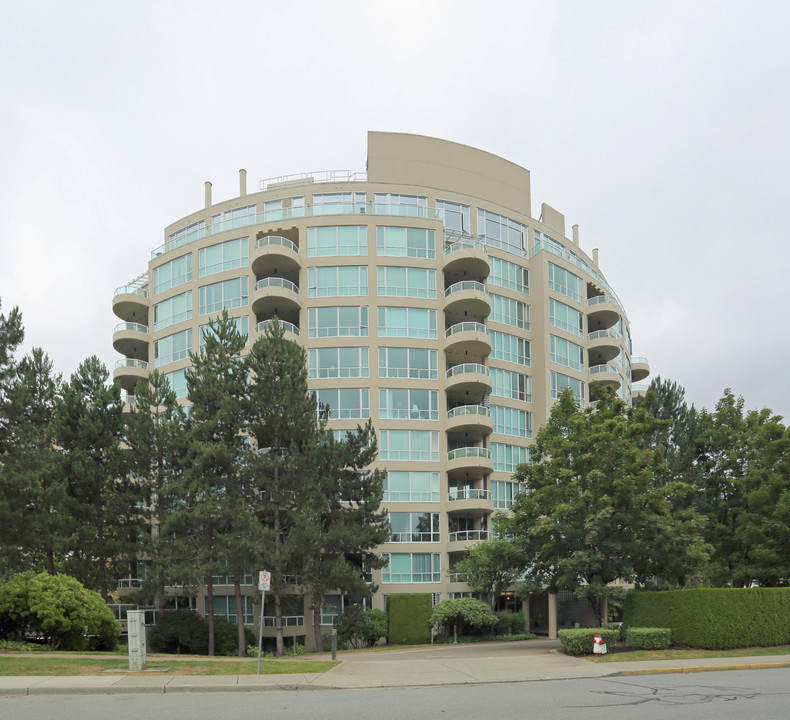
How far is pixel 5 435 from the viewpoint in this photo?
98.4 ft

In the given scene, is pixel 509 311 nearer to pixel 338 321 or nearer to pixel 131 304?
pixel 338 321

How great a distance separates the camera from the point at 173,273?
51281mm

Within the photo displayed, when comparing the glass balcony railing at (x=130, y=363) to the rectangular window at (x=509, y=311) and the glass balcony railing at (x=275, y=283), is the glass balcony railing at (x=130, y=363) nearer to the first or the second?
the glass balcony railing at (x=275, y=283)

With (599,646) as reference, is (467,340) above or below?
above

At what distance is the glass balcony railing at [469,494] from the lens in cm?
4394

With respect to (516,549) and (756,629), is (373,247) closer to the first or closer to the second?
(516,549)

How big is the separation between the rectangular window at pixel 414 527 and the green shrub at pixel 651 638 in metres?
19.5

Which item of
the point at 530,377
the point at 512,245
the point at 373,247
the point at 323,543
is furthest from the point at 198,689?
the point at 512,245

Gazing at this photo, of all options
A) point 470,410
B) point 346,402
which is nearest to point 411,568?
point 470,410

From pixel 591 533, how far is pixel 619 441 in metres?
3.69

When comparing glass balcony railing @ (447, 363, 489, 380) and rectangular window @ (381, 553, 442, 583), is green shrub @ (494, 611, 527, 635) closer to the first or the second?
rectangular window @ (381, 553, 442, 583)

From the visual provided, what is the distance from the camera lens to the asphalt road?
1330 cm

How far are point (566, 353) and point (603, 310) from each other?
5280 millimetres

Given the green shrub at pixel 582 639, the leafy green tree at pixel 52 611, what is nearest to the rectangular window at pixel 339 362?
the leafy green tree at pixel 52 611
